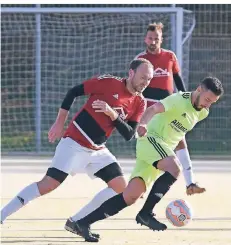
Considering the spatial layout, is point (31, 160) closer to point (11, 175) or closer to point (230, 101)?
point (11, 175)

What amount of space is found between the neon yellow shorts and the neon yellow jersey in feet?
0.29

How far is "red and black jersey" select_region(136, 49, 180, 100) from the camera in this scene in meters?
9.16

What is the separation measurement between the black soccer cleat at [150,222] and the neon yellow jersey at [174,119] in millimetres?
706

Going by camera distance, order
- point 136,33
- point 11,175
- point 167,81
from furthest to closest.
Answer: point 136,33 < point 11,175 < point 167,81

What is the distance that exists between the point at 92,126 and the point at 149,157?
0.55 metres

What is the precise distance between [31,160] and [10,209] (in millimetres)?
8124

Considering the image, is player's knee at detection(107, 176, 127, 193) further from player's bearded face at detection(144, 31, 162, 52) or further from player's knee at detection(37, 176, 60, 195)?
player's bearded face at detection(144, 31, 162, 52)

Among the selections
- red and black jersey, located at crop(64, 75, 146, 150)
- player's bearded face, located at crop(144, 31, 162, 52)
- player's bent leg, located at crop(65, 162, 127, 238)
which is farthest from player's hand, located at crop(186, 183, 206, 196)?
player's bearded face, located at crop(144, 31, 162, 52)

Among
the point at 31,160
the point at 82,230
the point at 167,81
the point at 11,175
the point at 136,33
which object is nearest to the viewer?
the point at 82,230

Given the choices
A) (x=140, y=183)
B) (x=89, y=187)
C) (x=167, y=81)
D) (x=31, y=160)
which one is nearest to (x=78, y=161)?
(x=140, y=183)

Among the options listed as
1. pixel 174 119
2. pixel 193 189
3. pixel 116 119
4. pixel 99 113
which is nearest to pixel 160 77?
pixel 193 189

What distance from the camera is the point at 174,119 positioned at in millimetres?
6980

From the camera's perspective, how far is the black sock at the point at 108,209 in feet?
21.6

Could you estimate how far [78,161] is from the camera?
267 inches
